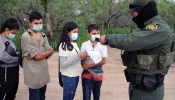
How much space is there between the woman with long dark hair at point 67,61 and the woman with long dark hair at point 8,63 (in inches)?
26.2

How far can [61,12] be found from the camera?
1509cm

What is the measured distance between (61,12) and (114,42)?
12571 millimetres

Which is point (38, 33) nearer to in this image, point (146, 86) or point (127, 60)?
A: point (127, 60)

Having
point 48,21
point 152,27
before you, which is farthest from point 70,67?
point 48,21

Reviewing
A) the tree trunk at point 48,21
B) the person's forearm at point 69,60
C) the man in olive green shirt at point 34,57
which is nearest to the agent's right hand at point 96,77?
the person's forearm at point 69,60

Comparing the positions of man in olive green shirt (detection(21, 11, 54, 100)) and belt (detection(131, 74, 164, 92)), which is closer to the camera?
belt (detection(131, 74, 164, 92))

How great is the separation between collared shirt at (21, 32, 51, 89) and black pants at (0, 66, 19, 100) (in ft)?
0.75

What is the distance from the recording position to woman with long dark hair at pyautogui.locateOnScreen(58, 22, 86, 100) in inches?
149

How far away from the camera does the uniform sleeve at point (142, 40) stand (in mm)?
2709

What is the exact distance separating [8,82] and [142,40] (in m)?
2.08

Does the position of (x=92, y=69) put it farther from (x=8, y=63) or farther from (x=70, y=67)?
(x=8, y=63)

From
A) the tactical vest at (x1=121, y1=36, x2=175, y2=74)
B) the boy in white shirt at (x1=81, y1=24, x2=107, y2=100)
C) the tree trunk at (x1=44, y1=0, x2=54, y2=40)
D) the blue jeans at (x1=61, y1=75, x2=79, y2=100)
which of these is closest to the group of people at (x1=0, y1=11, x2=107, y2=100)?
the blue jeans at (x1=61, y1=75, x2=79, y2=100)

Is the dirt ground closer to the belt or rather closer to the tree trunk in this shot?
the belt

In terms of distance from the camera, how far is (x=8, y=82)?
12.6ft
